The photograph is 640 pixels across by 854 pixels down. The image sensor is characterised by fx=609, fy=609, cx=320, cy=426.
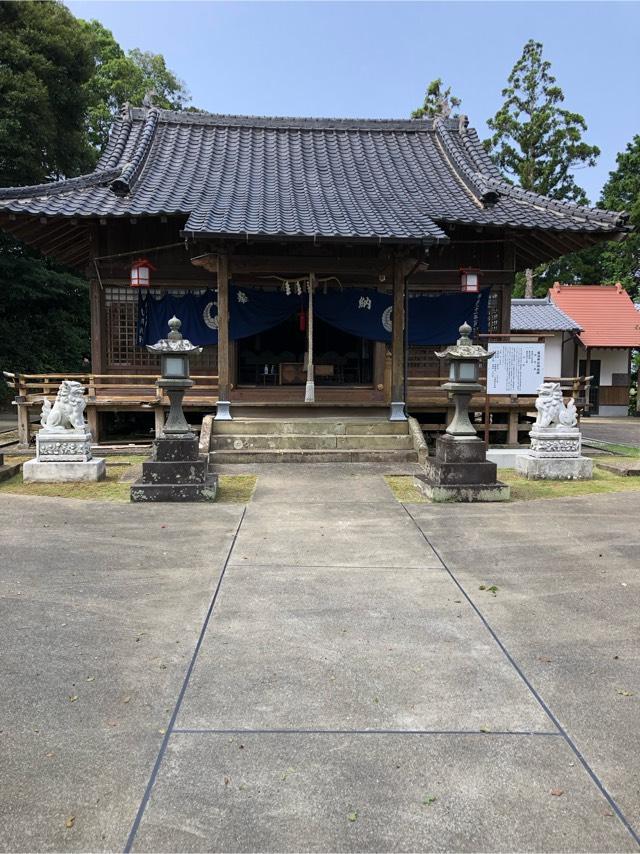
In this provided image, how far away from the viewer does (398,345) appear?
11.2 m

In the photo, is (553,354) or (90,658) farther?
(553,354)

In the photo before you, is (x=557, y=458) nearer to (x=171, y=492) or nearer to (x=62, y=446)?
(x=171, y=492)

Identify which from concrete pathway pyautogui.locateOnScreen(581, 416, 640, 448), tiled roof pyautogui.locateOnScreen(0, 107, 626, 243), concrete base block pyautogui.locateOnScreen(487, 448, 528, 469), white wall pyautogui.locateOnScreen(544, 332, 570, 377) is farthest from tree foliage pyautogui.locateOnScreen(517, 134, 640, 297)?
concrete base block pyautogui.locateOnScreen(487, 448, 528, 469)

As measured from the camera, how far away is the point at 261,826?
7.04ft

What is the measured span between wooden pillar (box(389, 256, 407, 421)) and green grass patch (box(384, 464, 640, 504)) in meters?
2.31

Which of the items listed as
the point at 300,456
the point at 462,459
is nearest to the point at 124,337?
the point at 300,456

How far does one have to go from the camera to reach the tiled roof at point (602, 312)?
25797mm

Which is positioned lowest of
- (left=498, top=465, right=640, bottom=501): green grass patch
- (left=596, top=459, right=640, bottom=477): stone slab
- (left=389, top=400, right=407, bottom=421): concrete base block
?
(left=498, top=465, right=640, bottom=501): green grass patch

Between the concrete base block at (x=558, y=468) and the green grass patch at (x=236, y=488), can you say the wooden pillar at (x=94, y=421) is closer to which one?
the green grass patch at (x=236, y=488)

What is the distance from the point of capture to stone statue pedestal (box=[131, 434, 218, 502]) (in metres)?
7.34

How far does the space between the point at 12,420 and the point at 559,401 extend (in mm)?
16468

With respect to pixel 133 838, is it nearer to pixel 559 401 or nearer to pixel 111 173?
pixel 559 401

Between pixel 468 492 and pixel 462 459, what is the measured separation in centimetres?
44

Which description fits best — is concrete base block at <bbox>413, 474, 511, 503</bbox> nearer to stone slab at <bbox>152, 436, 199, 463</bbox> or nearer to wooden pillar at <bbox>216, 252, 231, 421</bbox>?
stone slab at <bbox>152, 436, 199, 463</bbox>
